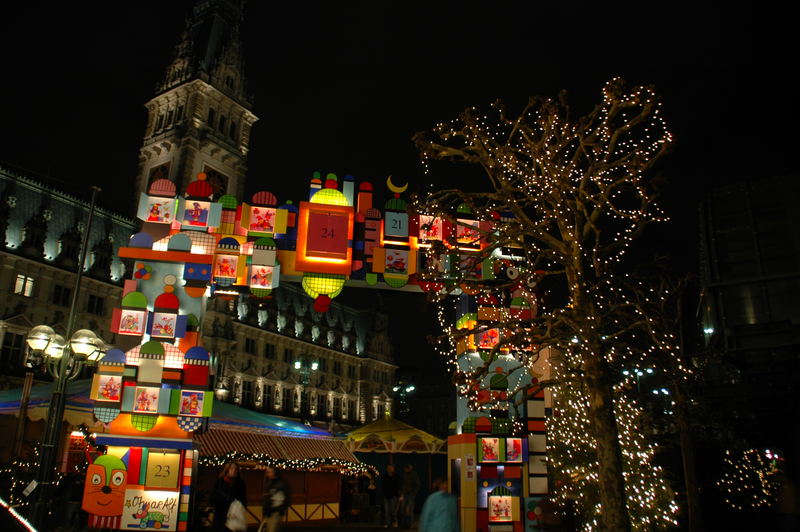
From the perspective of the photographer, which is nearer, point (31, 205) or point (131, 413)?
point (131, 413)

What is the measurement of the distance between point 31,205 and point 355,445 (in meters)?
36.2

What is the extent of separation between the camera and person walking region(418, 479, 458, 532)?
8891mm

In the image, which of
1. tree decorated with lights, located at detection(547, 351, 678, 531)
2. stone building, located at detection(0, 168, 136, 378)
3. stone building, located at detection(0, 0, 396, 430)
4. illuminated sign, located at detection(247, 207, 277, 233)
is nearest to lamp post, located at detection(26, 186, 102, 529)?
illuminated sign, located at detection(247, 207, 277, 233)

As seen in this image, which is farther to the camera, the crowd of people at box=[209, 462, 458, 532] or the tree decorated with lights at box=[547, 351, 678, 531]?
the tree decorated with lights at box=[547, 351, 678, 531]

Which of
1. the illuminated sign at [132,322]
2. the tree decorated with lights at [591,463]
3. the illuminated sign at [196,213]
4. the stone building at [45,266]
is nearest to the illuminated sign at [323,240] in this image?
the illuminated sign at [196,213]

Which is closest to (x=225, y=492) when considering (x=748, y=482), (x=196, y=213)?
(x=196, y=213)

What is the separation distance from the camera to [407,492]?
62.8 ft

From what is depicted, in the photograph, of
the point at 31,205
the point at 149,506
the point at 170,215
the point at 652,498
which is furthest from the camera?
the point at 31,205

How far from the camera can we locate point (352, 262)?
16.2 metres

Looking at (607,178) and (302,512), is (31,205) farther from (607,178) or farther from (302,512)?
(607,178)

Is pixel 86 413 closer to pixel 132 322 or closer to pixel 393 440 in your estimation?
pixel 132 322

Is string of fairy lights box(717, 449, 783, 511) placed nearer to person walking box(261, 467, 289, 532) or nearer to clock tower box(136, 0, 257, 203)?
person walking box(261, 467, 289, 532)

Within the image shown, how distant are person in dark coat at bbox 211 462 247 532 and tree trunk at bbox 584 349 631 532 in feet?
20.3

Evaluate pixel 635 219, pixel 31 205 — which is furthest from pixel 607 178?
pixel 31 205
